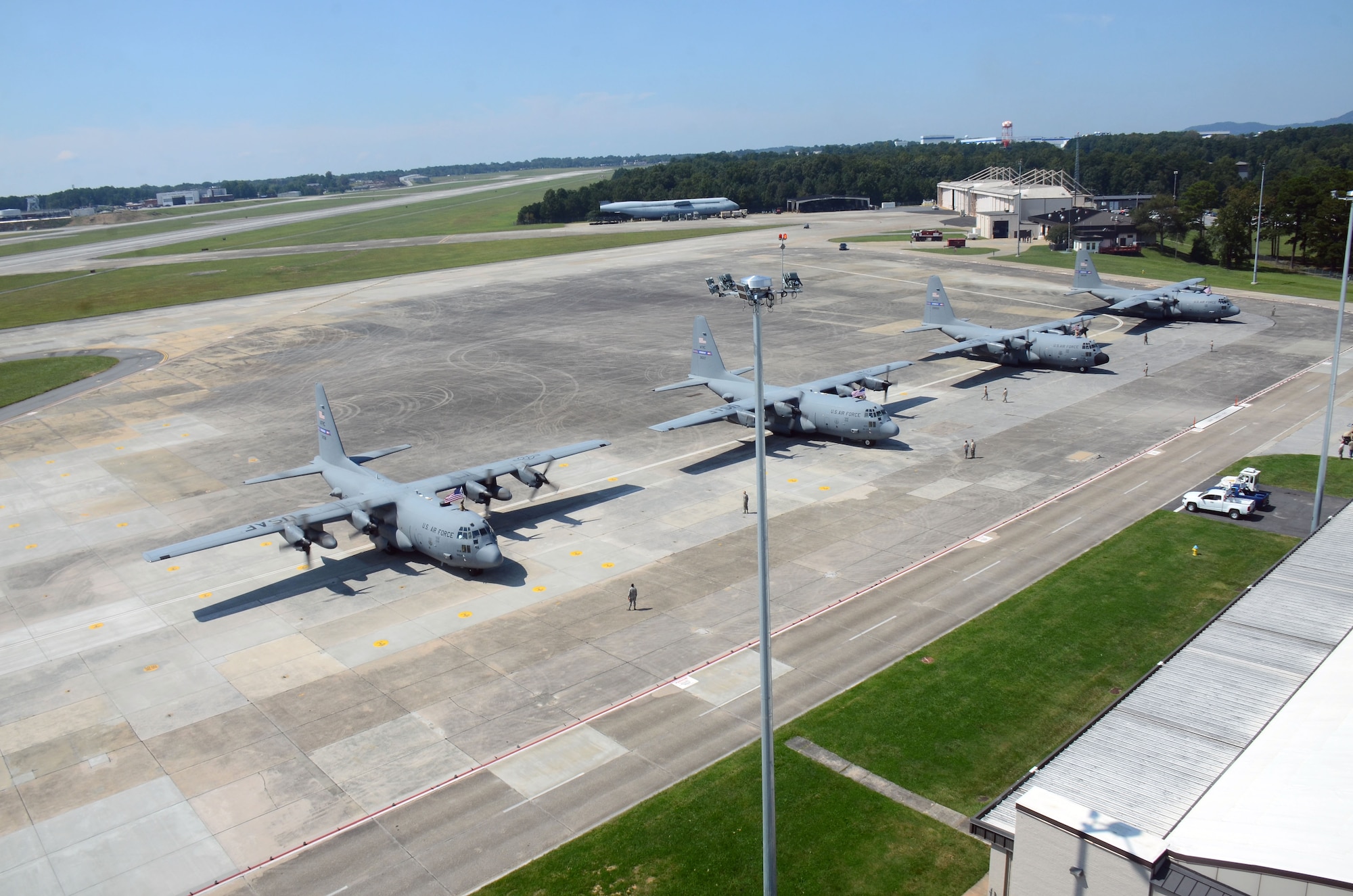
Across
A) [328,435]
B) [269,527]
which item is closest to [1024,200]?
[328,435]

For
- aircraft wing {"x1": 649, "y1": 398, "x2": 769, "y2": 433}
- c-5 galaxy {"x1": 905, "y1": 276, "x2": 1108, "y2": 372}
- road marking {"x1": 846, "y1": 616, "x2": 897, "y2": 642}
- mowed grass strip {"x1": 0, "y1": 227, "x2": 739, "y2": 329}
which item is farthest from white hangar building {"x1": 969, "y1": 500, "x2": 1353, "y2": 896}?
mowed grass strip {"x1": 0, "y1": 227, "x2": 739, "y2": 329}

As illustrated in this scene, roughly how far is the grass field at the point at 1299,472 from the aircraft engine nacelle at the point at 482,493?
44.8 meters

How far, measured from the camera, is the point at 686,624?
40281 mm

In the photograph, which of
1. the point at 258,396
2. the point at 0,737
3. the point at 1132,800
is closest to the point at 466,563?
the point at 0,737

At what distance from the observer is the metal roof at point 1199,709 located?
75.2ft

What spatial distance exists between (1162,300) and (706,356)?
6273cm

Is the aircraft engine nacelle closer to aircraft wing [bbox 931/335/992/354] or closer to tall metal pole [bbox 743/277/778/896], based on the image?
tall metal pole [bbox 743/277/778/896]

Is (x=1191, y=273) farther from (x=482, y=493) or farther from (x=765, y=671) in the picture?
(x=765, y=671)

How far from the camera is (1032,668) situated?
35.5m

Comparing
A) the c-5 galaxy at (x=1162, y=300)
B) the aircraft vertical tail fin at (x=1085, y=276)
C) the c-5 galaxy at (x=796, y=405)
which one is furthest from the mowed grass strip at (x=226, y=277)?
the c-5 galaxy at (x=796, y=405)

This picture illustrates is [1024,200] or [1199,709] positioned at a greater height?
[1024,200]

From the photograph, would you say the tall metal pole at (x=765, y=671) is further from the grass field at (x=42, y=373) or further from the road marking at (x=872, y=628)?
the grass field at (x=42, y=373)

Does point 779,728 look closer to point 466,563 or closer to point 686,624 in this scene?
point 686,624

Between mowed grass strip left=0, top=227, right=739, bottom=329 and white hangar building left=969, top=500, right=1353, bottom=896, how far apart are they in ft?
488
